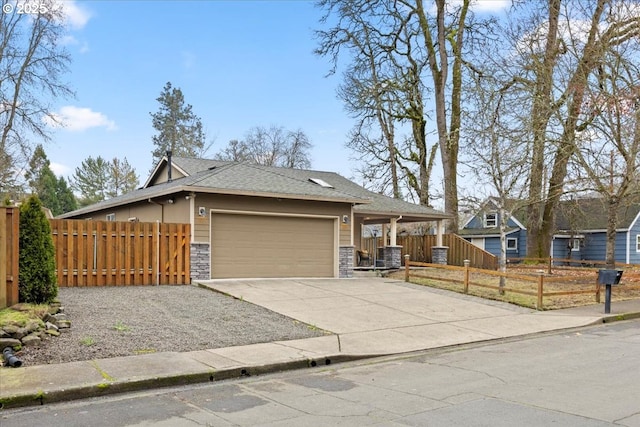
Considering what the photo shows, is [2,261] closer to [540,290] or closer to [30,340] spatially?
[30,340]

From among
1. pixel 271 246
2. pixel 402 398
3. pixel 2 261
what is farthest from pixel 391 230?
pixel 402 398

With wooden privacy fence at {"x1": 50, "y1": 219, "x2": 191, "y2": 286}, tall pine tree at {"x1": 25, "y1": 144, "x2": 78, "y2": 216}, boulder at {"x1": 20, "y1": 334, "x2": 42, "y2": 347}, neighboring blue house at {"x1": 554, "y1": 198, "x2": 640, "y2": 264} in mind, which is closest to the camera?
boulder at {"x1": 20, "y1": 334, "x2": 42, "y2": 347}

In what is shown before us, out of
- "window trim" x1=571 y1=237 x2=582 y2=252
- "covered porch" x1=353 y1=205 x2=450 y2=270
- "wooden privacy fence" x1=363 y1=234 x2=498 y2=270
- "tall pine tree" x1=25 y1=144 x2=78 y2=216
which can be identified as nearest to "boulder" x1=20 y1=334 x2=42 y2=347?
"covered porch" x1=353 y1=205 x2=450 y2=270

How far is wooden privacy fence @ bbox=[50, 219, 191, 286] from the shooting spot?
13.2 meters

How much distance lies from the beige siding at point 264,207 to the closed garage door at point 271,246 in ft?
0.81

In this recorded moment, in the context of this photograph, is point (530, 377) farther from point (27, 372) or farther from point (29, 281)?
point (29, 281)

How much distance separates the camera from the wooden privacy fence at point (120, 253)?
518 inches

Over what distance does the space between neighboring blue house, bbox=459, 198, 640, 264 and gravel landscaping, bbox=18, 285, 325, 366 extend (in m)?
23.0

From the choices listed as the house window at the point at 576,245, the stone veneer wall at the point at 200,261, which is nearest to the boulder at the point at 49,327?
the stone veneer wall at the point at 200,261

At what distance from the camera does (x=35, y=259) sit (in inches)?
364

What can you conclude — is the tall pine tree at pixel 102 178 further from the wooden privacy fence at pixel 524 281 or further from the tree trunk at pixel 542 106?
the tree trunk at pixel 542 106

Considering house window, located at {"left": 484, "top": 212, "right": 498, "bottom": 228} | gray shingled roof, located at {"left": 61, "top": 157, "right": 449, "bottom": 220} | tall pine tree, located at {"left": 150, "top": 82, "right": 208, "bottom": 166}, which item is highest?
tall pine tree, located at {"left": 150, "top": 82, "right": 208, "bottom": 166}

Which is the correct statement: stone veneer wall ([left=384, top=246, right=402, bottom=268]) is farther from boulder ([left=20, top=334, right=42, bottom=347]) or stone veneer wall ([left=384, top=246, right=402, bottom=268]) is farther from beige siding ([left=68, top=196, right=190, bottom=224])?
boulder ([left=20, top=334, right=42, bottom=347])

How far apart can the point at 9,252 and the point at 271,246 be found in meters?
8.20
